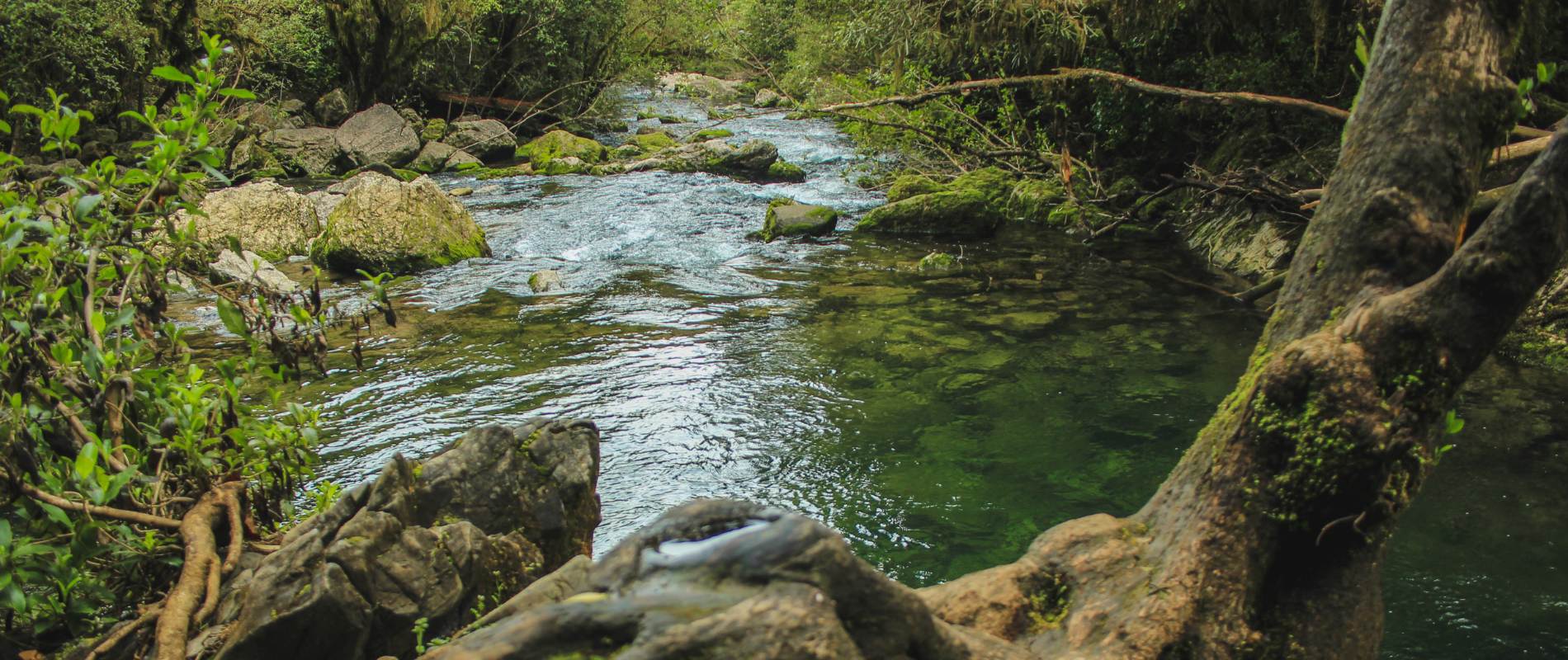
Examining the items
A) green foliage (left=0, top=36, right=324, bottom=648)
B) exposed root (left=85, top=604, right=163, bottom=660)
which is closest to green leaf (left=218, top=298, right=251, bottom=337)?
green foliage (left=0, top=36, right=324, bottom=648)

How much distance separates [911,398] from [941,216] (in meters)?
7.71

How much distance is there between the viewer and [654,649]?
2.03 metres

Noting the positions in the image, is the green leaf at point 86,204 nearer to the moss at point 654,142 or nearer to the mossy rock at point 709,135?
the mossy rock at point 709,135

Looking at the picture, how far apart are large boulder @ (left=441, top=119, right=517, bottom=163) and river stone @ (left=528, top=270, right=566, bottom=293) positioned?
1219 cm

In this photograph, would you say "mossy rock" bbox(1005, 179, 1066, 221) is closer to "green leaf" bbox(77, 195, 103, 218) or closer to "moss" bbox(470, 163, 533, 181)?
"moss" bbox(470, 163, 533, 181)

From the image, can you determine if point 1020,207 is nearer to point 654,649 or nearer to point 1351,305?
point 1351,305

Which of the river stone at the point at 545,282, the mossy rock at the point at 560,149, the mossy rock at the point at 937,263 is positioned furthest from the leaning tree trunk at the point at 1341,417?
the mossy rock at the point at 560,149

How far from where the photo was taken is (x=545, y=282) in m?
12.6

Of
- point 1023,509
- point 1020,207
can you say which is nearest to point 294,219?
point 1020,207

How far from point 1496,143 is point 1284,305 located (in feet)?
2.81

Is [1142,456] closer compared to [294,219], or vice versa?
[1142,456]

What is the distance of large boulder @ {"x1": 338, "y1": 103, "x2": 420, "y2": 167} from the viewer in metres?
21.8

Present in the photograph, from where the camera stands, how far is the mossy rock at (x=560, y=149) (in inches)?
901

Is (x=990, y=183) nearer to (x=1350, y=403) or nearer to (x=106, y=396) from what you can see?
(x=1350, y=403)
